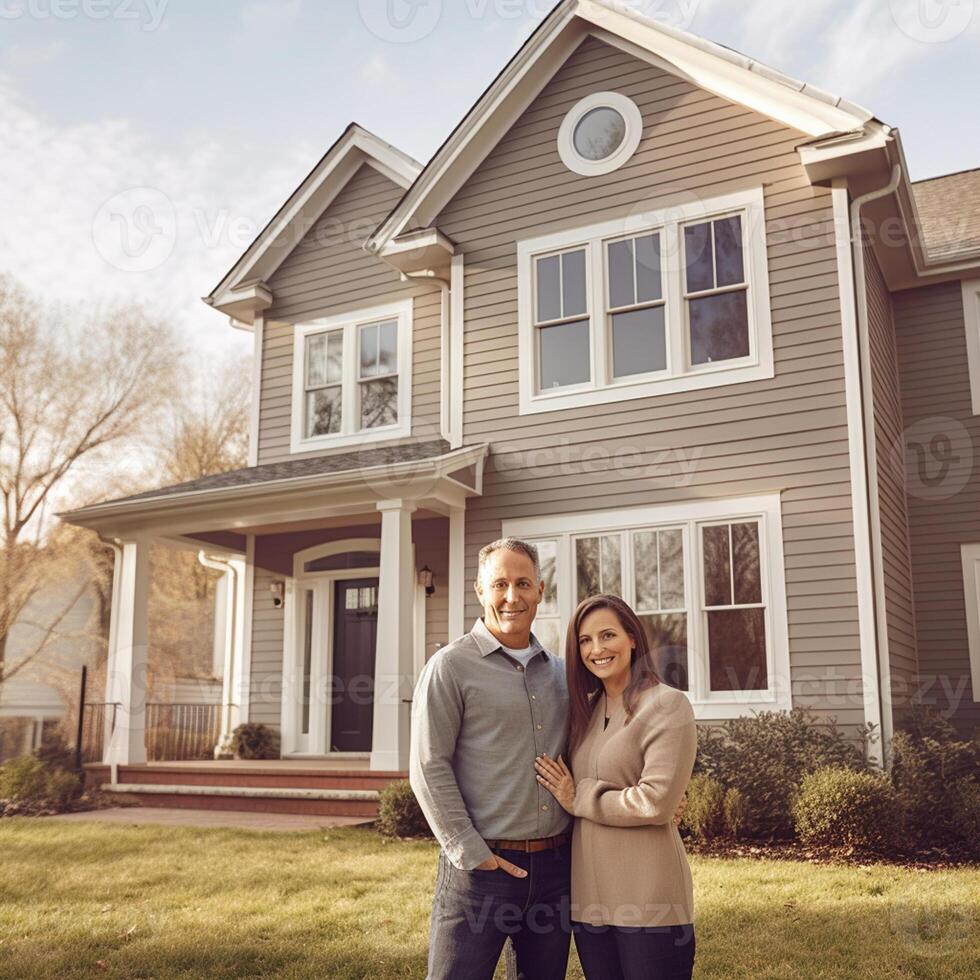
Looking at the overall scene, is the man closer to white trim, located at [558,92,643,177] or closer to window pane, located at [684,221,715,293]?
window pane, located at [684,221,715,293]

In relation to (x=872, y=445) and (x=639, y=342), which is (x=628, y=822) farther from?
(x=639, y=342)

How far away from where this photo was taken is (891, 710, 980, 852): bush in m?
7.30

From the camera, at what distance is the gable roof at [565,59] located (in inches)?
358

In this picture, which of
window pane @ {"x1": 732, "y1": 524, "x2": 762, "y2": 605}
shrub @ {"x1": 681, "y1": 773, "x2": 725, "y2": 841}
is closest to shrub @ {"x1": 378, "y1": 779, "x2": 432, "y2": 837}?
shrub @ {"x1": 681, "y1": 773, "x2": 725, "y2": 841}

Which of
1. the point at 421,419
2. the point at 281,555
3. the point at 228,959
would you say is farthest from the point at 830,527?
the point at 281,555

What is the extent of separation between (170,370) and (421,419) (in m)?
17.1

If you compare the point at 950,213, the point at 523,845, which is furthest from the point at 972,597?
the point at 523,845

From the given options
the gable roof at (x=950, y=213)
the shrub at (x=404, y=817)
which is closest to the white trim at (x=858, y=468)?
the gable roof at (x=950, y=213)

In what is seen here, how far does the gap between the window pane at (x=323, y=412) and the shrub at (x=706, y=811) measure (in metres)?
6.41

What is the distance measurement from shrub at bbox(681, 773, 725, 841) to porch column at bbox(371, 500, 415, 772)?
2.90 m

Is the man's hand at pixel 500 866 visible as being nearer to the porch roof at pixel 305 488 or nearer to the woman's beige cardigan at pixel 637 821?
the woman's beige cardigan at pixel 637 821

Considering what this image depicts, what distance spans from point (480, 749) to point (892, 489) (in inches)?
318

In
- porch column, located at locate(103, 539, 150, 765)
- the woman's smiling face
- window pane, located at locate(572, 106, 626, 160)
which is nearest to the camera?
the woman's smiling face

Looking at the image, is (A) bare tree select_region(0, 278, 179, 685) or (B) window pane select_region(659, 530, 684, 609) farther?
(A) bare tree select_region(0, 278, 179, 685)
